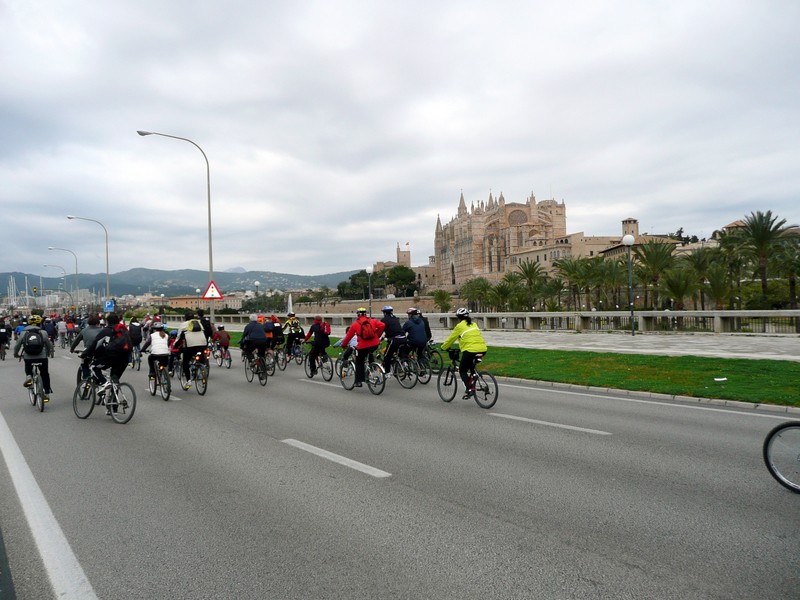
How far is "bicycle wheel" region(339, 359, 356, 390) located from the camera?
13.3 metres

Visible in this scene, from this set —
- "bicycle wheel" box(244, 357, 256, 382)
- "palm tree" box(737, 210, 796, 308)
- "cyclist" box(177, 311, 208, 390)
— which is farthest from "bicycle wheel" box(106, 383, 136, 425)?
"palm tree" box(737, 210, 796, 308)

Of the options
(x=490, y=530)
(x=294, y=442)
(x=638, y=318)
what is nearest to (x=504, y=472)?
(x=490, y=530)

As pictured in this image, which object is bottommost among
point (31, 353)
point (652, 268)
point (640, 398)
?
point (640, 398)

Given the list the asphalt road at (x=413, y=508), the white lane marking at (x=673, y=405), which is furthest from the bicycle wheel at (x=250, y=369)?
the white lane marking at (x=673, y=405)

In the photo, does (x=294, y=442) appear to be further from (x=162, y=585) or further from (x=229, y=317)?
(x=229, y=317)

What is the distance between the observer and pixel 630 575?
3678 mm

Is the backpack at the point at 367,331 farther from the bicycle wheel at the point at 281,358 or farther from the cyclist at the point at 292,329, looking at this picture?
the cyclist at the point at 292,329

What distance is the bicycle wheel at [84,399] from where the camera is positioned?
399 inches

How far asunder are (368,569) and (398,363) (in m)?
9.71

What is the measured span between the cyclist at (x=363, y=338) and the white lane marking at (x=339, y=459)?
15.1 feet

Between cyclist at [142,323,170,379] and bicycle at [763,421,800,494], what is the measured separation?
10770 mm

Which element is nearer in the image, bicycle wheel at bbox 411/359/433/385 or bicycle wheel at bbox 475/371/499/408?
bicycle wheel at bbox 475/371/499/408

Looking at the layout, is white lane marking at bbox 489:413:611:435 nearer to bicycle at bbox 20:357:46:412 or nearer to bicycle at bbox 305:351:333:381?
bicycle at bbox 305:351:333:381

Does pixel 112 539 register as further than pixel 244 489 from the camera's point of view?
No
